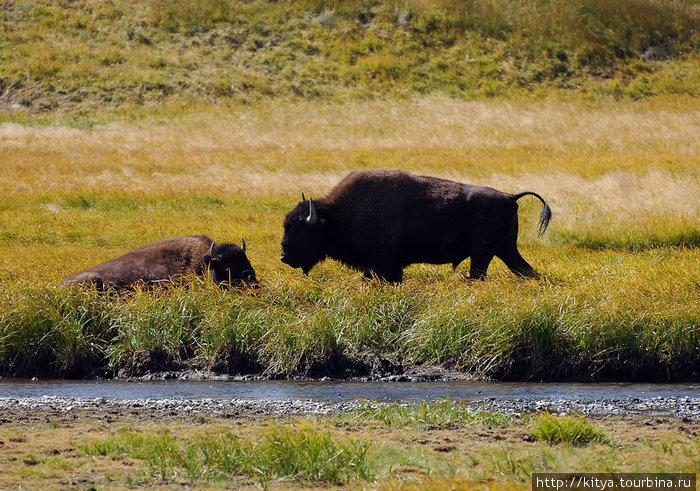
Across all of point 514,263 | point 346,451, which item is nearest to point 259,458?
point 346,451

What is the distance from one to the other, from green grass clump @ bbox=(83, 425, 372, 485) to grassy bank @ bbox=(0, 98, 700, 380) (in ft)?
13.8

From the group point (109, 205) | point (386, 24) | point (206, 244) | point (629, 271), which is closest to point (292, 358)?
point (206, 244)

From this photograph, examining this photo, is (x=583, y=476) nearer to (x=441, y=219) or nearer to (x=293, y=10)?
(x=441, y=219)

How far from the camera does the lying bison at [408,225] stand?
44.8 ft

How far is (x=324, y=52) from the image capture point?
4969cm

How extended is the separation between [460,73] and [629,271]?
114 feet

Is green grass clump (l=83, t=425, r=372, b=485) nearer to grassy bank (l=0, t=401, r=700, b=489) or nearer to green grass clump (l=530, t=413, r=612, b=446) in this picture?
grassy bank (l=0, t=401, r=700, b=489)

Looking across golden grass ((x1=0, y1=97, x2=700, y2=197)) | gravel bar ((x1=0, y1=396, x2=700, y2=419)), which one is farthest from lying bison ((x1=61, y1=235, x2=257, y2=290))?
golden grass ((x1=0, y1=97, x2=700, y2=197))

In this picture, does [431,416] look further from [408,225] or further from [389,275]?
[408,225]

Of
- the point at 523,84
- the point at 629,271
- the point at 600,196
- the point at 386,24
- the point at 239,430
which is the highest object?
the point at 386,24

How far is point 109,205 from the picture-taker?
862 inches

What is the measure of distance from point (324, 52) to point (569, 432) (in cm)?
4406

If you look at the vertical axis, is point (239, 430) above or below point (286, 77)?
below

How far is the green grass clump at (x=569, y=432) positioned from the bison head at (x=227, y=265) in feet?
21.2
